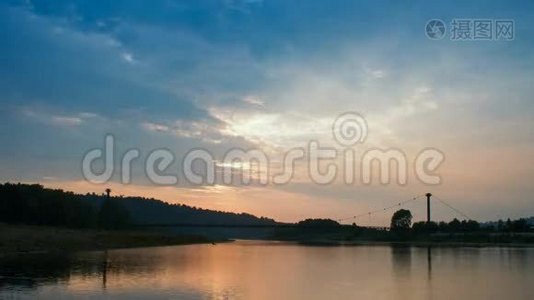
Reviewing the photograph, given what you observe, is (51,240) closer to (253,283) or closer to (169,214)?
(253,283)

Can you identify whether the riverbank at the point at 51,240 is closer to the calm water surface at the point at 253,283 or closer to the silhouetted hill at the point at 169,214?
the calm water surface at the point at 253,283

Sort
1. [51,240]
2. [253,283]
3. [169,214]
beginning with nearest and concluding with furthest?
1. [253,283]
2. [51,240]
3. [169,214]

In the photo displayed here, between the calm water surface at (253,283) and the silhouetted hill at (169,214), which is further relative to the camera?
the silhouetted hill at (169,214)

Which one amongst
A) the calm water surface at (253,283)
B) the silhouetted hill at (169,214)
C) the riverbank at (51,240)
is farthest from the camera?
the silhouetted hill at (169,214)

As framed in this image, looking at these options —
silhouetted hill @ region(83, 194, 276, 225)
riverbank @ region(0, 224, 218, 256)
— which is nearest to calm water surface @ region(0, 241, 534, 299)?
riverbank @ region(0, 224, 218, 256)

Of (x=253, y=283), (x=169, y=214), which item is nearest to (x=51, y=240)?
(x=253, y=283)

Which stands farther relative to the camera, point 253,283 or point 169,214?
point 169,214

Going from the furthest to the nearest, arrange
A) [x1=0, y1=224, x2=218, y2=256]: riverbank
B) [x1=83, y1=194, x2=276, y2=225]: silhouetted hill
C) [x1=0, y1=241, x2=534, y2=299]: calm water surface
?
[x1=83, y1=194, x2=276, y2=225]: silhouetted hill < [x1=0, y1=224, x2=218, y2=256]: riverbank < [x1=0, y1=241, x2=534, y2=299]: calm water surface

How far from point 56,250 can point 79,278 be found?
81.5 feet

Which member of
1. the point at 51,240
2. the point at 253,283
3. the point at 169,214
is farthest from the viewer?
the point at 169,214

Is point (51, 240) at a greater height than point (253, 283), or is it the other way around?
point (51, 240)

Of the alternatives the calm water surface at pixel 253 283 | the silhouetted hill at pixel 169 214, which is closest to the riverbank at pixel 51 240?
the calm water surface at pixel 253 283

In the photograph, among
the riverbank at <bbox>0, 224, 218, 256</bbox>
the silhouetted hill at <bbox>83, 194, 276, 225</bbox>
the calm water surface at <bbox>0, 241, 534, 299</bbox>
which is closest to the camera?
the calm water surface at <bbox>0, 241, 534, 299</bbox>

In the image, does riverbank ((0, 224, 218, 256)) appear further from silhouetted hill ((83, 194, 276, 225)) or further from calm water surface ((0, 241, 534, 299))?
silhouetted hill ((83, 194, 276, 225))
